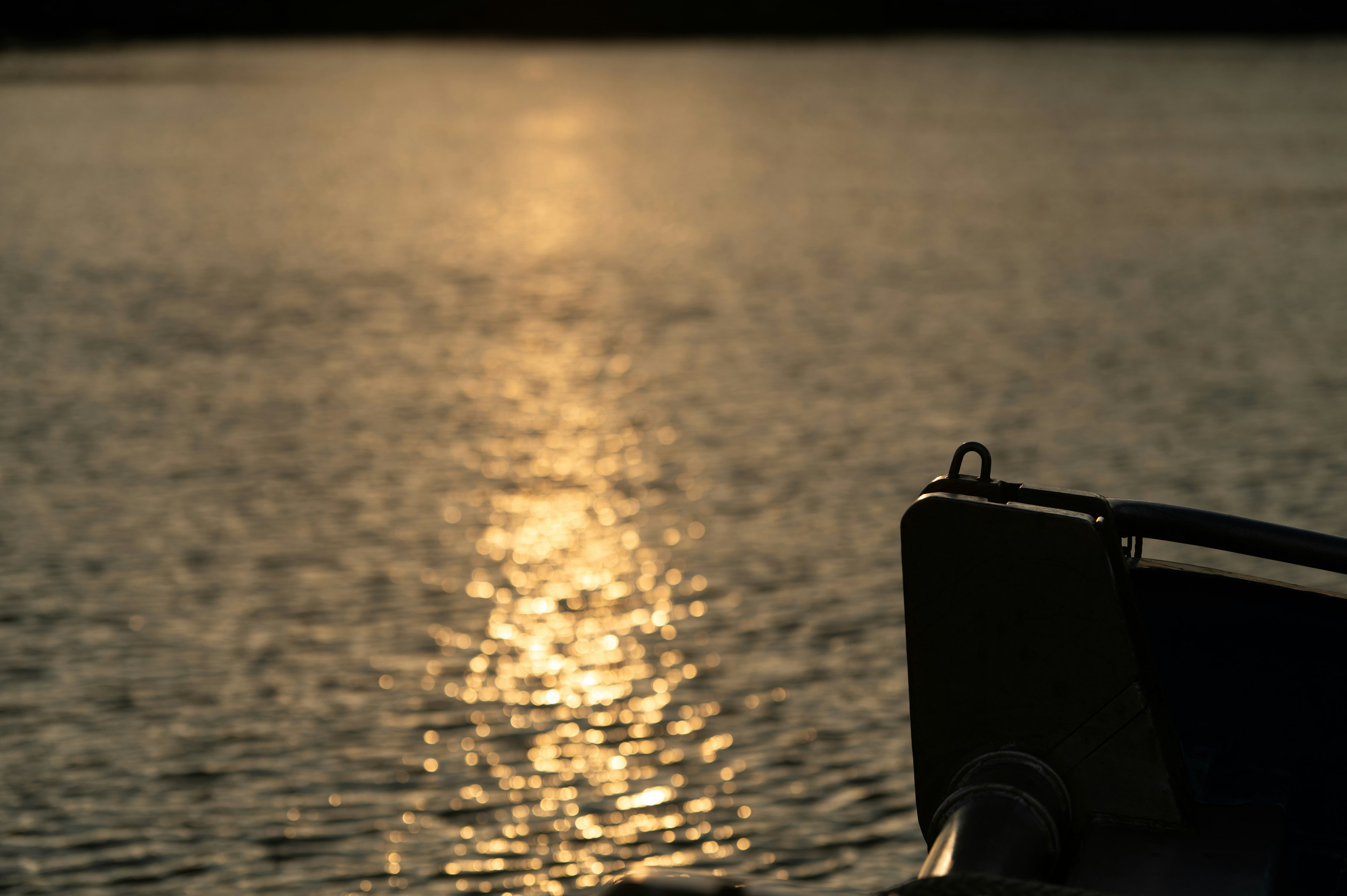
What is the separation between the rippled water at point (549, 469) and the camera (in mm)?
7375

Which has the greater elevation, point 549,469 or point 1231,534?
point 549,469

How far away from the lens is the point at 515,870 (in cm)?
679

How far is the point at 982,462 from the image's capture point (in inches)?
159

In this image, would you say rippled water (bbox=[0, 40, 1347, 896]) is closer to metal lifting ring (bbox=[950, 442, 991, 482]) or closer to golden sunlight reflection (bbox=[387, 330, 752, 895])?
golden sunlight reflection (bbox=[387, 330, 752, 895])

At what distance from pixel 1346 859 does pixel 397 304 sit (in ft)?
57.6

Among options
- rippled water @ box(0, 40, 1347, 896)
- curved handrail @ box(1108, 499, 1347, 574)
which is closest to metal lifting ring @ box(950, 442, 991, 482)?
curved handrail @ box(1108, 499, 1347, 574)

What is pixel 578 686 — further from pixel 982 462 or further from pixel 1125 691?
pixel 982 462

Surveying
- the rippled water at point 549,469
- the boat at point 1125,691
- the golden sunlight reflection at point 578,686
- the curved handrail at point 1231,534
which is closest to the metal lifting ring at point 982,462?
the boat at point 1125,691

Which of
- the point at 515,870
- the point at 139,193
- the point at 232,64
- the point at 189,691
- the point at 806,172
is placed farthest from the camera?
the point at 232,64

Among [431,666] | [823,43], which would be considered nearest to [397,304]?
[431,666]

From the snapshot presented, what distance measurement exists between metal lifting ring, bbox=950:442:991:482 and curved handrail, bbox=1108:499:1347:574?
1.25 ft

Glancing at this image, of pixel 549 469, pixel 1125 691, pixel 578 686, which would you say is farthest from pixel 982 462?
pixel 549 469

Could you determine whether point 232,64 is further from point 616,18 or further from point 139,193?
point 139,193

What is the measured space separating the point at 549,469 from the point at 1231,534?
9119 mm
